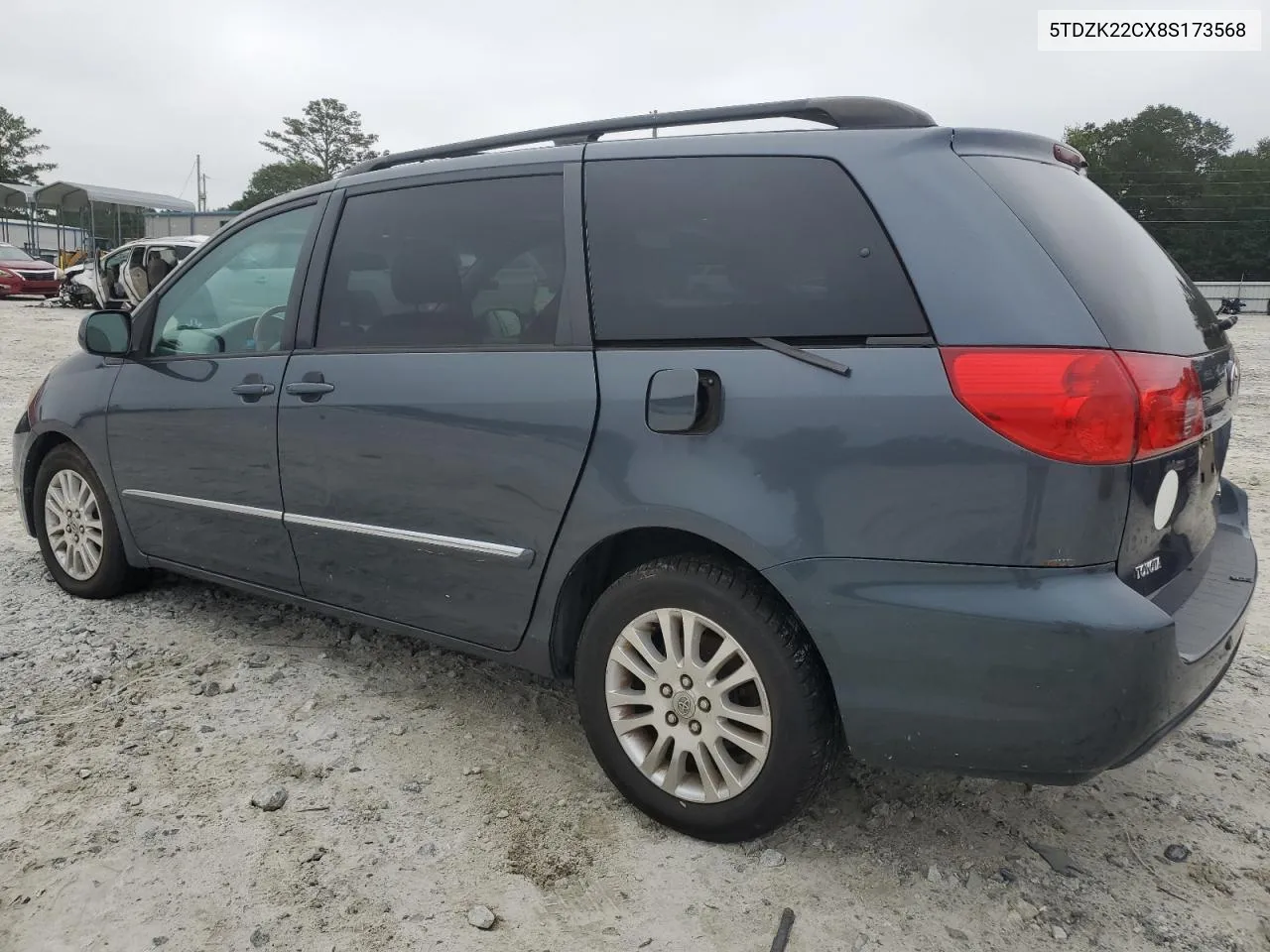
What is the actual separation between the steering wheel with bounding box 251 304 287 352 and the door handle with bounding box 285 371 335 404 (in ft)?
0.76

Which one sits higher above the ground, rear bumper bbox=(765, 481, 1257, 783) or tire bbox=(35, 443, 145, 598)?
rear bumper bbox=(765, 481, 1257, 783)

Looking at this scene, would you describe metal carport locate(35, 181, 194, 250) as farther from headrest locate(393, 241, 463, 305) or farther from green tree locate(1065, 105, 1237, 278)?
green tree locate(1065, 105, 1237, 278)

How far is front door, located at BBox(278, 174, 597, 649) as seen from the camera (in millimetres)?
2650

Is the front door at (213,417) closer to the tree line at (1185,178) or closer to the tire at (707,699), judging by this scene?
the tire at (707,699)

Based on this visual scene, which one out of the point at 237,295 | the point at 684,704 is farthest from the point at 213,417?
the point at 684,704

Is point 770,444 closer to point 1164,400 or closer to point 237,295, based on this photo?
point 1164,400

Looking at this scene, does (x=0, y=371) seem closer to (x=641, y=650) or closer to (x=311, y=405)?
(x=311, y=405)

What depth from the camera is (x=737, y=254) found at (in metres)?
2.38

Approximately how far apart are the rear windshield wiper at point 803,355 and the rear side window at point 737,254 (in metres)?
0.03

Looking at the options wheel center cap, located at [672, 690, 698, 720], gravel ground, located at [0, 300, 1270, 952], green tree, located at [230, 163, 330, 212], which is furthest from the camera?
green tree, located at [230, 163, 330, 212]

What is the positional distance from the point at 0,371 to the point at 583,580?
39.2 feet

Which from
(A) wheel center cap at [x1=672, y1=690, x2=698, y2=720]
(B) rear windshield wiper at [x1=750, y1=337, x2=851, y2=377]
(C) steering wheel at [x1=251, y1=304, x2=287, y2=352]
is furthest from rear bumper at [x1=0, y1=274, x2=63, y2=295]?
(B) rear windshield wiper at [x1=750, y1=337, x2=851, y2=377]

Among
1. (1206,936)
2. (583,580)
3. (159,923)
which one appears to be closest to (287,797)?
(159,923)

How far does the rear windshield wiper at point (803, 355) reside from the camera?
2162 mm
